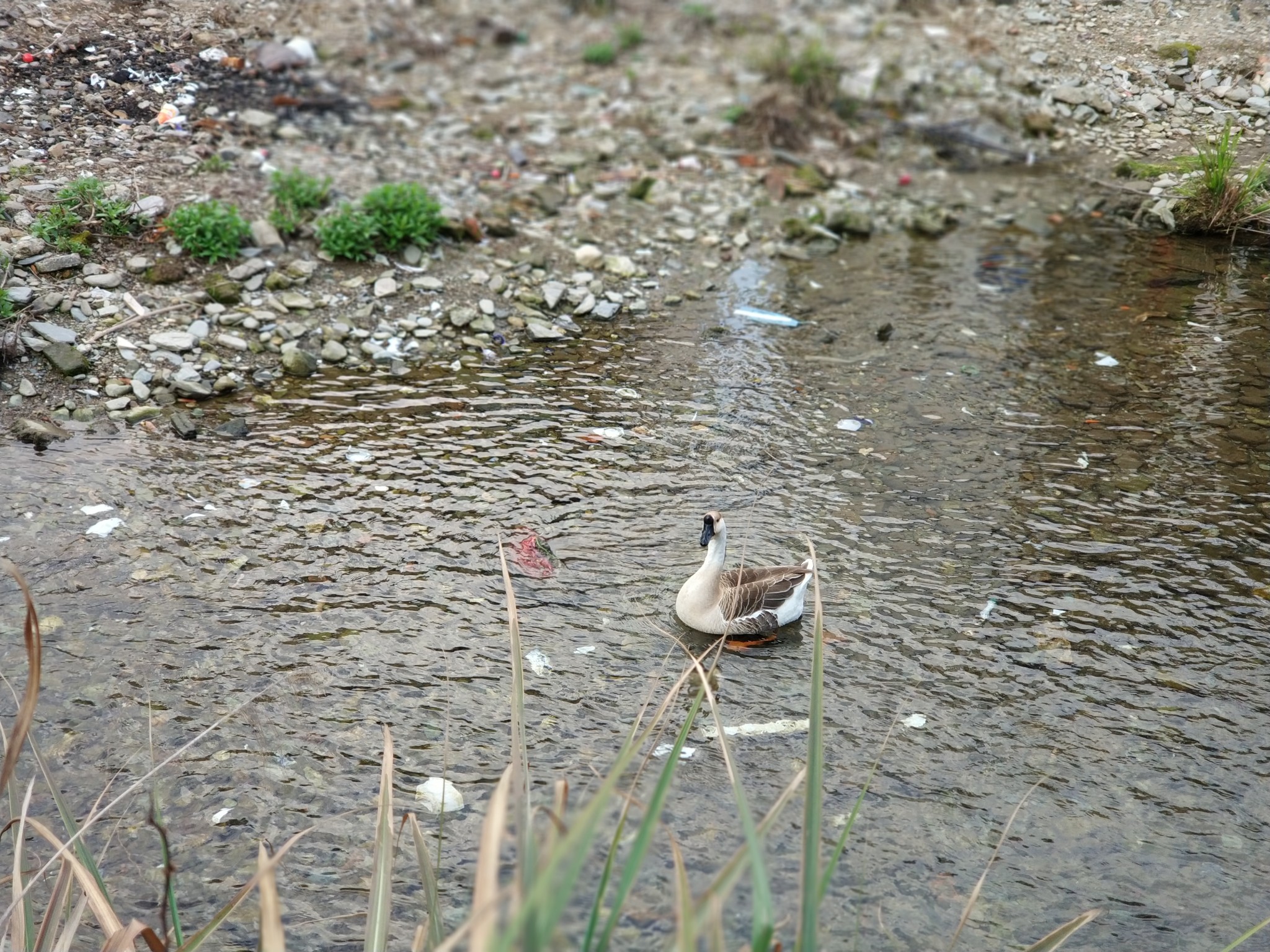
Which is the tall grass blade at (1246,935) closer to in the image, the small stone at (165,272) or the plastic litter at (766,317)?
the plastic litter at (766,317)

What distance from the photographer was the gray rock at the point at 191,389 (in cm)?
603

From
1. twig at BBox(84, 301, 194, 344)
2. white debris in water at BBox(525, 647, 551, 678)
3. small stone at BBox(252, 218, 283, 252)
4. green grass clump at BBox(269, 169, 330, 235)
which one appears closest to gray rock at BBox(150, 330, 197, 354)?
twig at BBox(84, 301, 194, 344)

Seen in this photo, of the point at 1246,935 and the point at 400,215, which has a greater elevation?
the point at 400,215

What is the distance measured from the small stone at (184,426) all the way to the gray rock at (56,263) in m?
1.36

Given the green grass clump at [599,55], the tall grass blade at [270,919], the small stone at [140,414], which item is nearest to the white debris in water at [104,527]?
the small stone at [140,414]

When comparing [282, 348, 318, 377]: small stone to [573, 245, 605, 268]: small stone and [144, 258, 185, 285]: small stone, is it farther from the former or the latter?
[573, 245, 605, 268]: small stone

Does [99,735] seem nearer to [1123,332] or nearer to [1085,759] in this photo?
[1085,759]

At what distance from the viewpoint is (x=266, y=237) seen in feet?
22.9

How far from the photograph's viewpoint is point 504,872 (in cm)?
351

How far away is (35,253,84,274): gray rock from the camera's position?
616 cm

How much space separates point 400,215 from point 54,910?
5.63 metres

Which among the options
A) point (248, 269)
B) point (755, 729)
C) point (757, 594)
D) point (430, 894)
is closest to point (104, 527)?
point (248, 269)

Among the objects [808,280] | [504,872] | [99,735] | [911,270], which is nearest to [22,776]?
[99,735]

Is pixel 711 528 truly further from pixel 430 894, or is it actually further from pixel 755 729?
pixel 430 894
